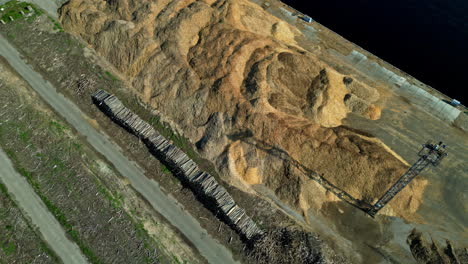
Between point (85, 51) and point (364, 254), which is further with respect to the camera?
point (85, 51)

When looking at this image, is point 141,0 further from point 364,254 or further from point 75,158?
point 364,254

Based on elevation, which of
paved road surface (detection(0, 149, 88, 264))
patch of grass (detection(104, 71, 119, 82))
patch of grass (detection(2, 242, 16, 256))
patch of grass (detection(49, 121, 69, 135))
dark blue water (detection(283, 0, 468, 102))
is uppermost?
dark blue water (detection(283, 0, 468, 102))

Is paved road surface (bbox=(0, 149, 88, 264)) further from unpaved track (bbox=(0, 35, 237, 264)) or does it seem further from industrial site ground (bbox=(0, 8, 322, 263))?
unpaved track (bbox=(0, 35, 237, 264))

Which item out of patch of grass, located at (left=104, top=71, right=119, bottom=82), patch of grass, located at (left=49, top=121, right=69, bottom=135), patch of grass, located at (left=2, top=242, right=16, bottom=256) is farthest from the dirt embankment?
patch of grass, located at (left=2, top=242, right=16, bottom=256)

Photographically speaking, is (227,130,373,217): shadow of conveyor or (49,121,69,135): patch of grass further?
(49,121,69,135): patch of grass

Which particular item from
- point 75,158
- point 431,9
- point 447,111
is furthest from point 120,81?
point 431,9

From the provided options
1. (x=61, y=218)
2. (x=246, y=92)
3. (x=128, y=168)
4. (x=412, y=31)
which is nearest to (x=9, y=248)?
(x=61, y=218)

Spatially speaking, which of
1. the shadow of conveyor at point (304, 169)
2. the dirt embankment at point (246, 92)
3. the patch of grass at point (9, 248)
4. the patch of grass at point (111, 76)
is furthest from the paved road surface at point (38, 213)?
the shadow of conveyor at point (304, 169)
